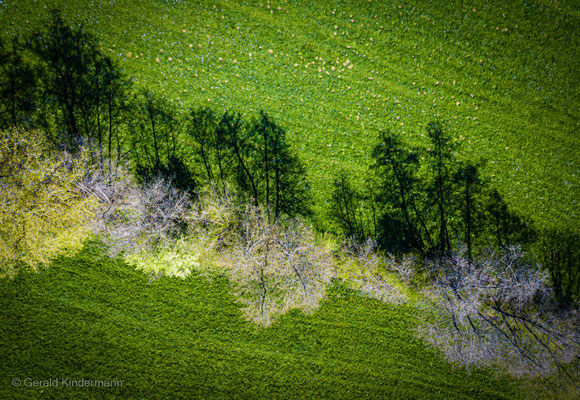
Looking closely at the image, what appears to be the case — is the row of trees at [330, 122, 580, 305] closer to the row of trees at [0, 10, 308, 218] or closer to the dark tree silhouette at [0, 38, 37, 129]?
the row of trees at [0, 10, 308, 218]

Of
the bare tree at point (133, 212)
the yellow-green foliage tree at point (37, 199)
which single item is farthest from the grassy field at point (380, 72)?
the yellow-green foliage tree at point (37, 199)

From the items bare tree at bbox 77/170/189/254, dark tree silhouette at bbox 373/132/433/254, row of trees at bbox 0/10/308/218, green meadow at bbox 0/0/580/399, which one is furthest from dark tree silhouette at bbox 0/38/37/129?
dark tree silhouette at bbox 373/132/433/254

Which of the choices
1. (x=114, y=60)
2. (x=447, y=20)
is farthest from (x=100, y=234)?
(x=447, y=20)

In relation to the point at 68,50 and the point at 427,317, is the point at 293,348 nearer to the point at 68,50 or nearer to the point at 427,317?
the point at 427,317

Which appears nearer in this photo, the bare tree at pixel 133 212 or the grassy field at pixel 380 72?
the bare tree at pixel 133 212

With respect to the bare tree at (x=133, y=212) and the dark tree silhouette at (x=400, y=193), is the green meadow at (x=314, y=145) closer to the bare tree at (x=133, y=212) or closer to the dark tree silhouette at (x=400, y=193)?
the dark tree silhouette at (x=400, y=193)

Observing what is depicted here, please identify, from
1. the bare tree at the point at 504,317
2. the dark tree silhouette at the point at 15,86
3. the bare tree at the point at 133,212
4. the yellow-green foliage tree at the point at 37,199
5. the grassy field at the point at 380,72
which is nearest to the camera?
→ the yellow-green foliage tree at the point at 37,199

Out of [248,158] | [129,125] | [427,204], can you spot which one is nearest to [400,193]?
[427,204]
